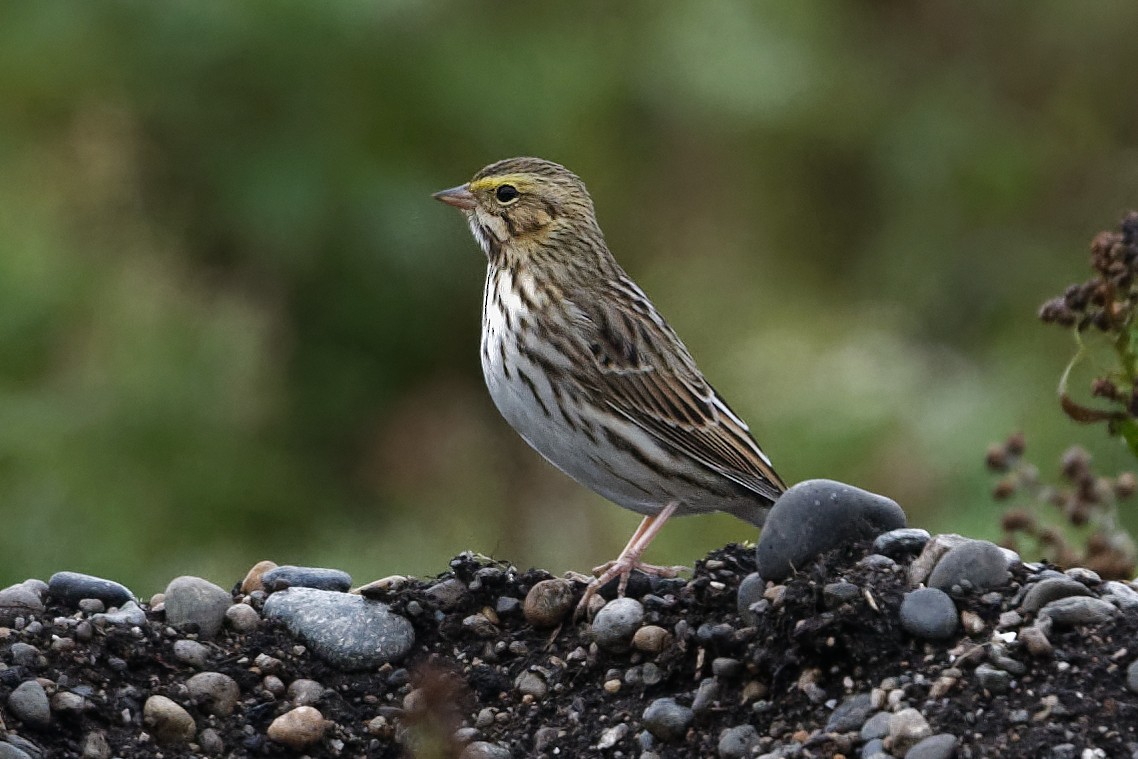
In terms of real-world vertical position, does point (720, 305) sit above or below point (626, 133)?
below

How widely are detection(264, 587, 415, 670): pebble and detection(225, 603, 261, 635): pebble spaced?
1.2 inches

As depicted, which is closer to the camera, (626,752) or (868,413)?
(626,752)

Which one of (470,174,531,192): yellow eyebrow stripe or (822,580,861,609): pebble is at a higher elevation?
(470,174,531,192): yellow eyebrow stripe

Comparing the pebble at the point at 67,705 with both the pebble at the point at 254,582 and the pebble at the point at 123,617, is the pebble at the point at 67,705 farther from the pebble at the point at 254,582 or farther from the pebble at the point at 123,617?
the pebble at the point at 254,582

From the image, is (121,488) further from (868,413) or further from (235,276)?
(868,413)

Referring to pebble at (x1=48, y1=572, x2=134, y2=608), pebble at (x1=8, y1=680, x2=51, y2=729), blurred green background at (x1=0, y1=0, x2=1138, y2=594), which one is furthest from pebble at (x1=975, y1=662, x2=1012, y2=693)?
blurred green background at (x1=0, y1=0, x2=1138, y2=594)

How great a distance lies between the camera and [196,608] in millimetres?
3783

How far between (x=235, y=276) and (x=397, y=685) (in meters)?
4.14

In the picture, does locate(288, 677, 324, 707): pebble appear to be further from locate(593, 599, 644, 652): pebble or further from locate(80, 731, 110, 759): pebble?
locate(593, 599, 644, 652): pebble

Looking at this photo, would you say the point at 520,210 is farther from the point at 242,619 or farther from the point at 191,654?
the point at 191,654

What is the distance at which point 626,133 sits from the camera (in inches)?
328

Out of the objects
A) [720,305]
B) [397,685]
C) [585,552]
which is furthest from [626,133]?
[397,685]

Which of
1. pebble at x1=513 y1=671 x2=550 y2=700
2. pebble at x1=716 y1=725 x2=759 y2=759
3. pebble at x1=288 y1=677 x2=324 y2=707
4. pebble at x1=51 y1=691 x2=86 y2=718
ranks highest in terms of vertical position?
pebble at x1=513 y1=671 x2=550 y2=700

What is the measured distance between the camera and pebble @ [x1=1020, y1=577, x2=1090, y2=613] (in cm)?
332
